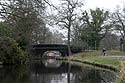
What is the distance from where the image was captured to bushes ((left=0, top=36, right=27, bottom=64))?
41722 millimetres

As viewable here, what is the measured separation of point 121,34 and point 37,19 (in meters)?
56.2

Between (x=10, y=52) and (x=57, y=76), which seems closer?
(x=57, y=76)

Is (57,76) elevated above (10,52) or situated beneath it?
situated beneath

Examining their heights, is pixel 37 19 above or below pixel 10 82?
above

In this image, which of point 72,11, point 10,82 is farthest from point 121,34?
point 10,82

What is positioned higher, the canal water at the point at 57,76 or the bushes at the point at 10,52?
the bushes at the point at 10,52

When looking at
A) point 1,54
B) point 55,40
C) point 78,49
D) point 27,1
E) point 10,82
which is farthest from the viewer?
point 55,40

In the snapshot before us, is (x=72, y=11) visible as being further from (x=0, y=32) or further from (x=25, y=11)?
(x=25, y=11)

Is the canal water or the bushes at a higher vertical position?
the bushes

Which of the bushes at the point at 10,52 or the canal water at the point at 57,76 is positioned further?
the bushes at the point at 10,52

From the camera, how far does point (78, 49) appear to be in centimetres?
7088

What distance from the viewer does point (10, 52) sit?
143ft

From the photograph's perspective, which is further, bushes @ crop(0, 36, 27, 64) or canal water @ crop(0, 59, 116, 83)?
bushes @ crop(0, 36, 27, 64)

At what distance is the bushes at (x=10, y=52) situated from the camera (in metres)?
41.7
